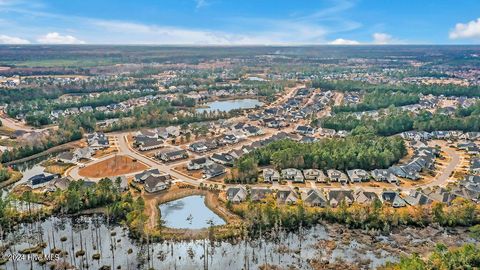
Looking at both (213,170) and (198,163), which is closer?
(213,170)

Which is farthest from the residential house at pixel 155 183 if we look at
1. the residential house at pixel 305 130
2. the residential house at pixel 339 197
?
the residential house at pixel 305 130

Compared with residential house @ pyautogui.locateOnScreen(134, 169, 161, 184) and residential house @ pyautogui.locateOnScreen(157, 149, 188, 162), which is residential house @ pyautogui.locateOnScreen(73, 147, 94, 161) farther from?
residential house @ pyautogui.locateOnScreen(134, 169, 161, 184)

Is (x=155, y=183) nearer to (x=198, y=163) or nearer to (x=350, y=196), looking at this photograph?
(x=198, y=163)

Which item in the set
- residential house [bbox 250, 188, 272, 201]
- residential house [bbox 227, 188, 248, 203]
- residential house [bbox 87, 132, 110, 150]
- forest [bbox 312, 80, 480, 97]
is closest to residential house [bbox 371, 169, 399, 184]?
residential house [bbox 250, 188, 272, 201]

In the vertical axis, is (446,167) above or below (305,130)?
below

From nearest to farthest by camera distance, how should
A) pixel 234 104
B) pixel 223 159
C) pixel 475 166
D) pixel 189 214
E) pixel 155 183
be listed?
pixel 189 214 → pixel 155 183 → pixel 475 166 → pixel 223 159 → pixel 234 104

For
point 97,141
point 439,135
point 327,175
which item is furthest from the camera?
point 439,135

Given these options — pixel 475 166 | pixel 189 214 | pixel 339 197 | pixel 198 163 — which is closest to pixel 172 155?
pixel 198 163

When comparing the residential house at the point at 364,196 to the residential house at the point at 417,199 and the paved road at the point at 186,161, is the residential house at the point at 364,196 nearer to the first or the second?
the paved road at the point at 186,161
